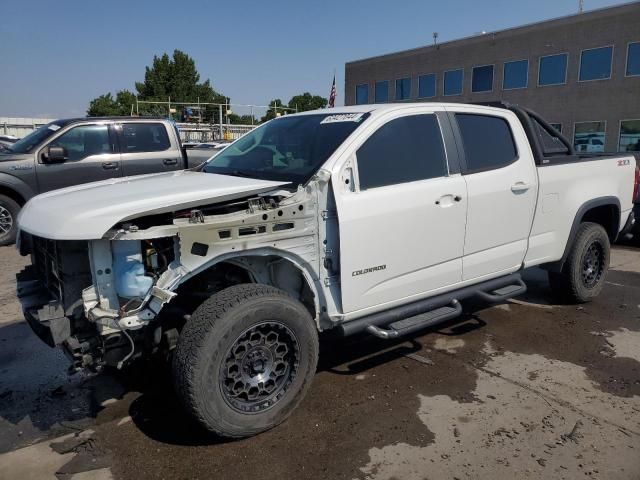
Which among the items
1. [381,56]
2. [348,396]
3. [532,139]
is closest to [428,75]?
[381,56]

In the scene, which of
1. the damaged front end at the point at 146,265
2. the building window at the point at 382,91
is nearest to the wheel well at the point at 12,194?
the damaged front end at the point at 146,265

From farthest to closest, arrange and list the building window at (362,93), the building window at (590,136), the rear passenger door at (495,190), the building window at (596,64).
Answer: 1. the building window at (362,93)
2. the building window at (590,136)
3. the building window at (596,64)
4. the rear passenger door at (495,190)

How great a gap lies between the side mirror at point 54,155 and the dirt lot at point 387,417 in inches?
145

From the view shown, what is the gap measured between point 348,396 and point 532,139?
278 cm

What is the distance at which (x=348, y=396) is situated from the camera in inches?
136

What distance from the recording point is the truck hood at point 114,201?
8.43 feet

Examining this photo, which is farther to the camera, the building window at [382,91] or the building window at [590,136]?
the building window at [382,91]

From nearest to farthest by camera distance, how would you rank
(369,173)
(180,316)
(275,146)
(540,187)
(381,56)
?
(180,316) → (369,173) → (275,146) → (540,187) → (381,56)

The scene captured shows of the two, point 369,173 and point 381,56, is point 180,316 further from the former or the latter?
point 381,56

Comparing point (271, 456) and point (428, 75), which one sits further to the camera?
point (428, 75)

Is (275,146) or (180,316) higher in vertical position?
(275,146)

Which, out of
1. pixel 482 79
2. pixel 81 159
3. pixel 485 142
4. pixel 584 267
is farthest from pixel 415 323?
pixel 482 79

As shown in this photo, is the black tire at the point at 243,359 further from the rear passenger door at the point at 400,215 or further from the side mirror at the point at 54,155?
the side mirror at the point at 54,155

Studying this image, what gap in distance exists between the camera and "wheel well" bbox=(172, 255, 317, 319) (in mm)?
3176
